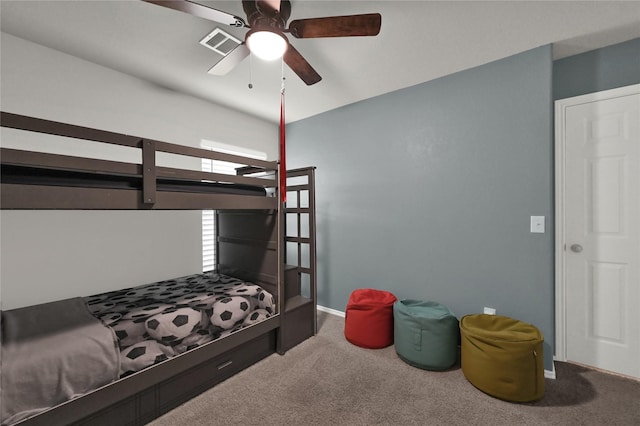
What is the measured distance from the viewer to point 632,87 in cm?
187

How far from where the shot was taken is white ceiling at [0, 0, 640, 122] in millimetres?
1610

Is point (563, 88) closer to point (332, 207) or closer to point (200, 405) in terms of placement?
point (332, 207)

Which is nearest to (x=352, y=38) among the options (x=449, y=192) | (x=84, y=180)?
(x=449, y=192)

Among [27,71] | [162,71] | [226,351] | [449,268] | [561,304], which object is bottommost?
[226,351]

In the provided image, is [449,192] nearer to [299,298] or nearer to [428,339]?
[428,339]

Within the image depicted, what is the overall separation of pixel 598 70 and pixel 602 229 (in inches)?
47.5

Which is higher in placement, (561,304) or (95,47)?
(95,47)

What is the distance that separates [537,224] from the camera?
6.63 feet

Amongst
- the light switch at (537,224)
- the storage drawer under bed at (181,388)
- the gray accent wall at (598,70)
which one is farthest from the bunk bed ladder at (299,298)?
the gray accent wall at (598,70)

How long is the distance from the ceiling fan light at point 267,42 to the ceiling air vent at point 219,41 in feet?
1.39

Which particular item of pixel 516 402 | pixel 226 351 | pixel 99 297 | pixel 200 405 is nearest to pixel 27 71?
pixel 99 297

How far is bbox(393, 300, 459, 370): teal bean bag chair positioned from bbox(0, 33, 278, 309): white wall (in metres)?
2.24

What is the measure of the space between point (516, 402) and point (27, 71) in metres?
4.03

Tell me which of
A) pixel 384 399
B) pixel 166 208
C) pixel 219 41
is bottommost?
pixel 384 399
